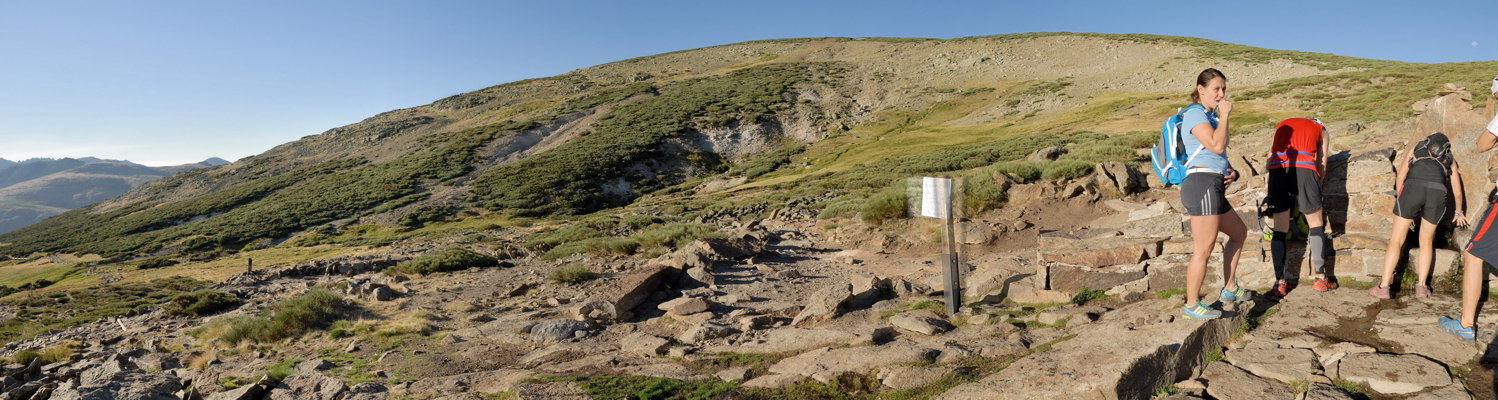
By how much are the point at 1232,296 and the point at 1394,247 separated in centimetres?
114

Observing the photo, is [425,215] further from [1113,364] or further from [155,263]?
[1113,364]

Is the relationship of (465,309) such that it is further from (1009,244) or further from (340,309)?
(1009,244)

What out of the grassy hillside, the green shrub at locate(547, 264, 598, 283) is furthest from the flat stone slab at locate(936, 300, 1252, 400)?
the grassy hillside

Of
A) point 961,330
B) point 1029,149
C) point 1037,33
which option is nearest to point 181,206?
point 1029,149

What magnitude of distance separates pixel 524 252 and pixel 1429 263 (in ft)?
58.7

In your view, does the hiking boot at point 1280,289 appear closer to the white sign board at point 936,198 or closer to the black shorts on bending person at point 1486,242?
the black shorts on bending person at point 1486,242

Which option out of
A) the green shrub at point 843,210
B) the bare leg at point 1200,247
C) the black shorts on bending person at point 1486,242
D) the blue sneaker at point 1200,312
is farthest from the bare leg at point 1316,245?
the green shrub at point 843,210

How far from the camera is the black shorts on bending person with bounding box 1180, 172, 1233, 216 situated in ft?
15.1

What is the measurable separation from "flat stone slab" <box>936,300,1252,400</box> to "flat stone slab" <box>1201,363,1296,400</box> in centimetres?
17

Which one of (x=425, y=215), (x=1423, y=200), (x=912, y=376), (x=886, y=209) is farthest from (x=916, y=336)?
(x=425, y=215)

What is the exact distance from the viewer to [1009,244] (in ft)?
40.0

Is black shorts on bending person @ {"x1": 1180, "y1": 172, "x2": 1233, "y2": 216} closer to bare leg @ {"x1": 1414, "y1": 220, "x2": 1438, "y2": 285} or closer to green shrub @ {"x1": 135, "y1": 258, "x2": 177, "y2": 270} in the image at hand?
bare leg @ {"x1": 1414, "y1": 220, "x2": 1438, "y2": 285}

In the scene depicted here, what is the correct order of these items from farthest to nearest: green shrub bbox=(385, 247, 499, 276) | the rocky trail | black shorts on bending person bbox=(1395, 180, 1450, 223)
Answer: green shrub bbox=(385, 247, 499, 276) → black shorts on bending person bbox=(1395, 180, 1450, 223) → the rocky trail

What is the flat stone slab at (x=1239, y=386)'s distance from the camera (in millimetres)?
3676
